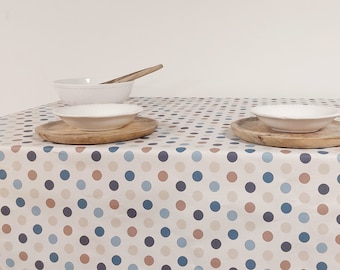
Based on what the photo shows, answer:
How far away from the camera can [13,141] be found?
869 millimetres

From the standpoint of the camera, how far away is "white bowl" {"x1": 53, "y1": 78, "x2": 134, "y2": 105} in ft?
3.85

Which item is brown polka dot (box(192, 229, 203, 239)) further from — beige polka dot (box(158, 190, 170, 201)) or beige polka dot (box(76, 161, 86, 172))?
beige polka dot (box(76, 161, 86, 172))

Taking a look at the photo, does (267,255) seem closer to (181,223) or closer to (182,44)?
(181,223)

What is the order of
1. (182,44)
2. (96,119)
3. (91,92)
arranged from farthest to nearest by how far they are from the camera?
1. (182,44)
2. (91,92)
3. (96,119)

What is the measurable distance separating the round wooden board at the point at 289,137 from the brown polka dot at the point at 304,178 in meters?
0.05

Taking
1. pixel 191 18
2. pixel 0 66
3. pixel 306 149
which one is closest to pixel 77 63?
pixel 0 66

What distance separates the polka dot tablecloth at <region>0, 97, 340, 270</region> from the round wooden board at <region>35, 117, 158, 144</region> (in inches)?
0.5

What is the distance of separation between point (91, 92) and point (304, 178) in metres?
0.60

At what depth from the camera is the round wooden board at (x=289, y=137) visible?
762 millimetres

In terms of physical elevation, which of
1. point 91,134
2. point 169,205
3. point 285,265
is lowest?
point 285,265

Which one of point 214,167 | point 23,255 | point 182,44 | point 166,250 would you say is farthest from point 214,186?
point 182,44

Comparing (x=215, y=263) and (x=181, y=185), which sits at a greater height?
(x=181, y=185)

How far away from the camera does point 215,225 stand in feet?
2.56

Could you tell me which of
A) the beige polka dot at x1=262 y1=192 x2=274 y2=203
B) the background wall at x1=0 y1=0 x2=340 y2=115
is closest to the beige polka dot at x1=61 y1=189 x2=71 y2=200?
the beige polka dot at x1=262 y1=192 x2=274 y2=203
